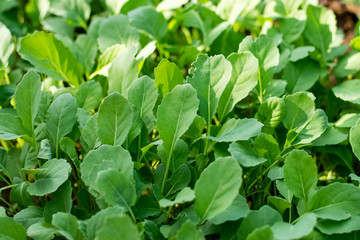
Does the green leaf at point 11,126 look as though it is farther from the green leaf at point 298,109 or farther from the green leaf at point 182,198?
the green leaf at point 298,109

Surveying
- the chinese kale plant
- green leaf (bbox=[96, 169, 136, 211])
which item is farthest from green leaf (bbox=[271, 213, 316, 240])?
green leaf (bbox=[96, 169, 136, 211])

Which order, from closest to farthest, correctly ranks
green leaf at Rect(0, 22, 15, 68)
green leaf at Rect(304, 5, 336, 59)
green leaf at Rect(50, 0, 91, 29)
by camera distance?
1. green leaf at Rect(0, 22, 15, 68)
2. green leaf at Rect(304, 5, 336, 59)
3. green leaf at Rect(50, 0, 91, 29)

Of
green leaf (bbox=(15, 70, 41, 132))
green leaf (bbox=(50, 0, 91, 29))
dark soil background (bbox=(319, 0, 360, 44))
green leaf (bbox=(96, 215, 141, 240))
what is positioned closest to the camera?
green leaf (bbox=(96, 215, 141, 240))

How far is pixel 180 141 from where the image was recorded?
27.4 inches

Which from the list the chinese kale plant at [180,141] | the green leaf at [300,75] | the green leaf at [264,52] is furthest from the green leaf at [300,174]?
the green leaf at [300,75]

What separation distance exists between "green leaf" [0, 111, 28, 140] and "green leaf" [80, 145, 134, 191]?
0.17m

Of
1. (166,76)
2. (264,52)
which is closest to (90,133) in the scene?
(166,76)

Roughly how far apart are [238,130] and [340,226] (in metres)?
0.21

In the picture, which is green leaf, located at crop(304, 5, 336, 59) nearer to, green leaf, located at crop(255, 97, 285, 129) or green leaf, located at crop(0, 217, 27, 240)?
green leaf, located at crop(255, 97, 285, 129)

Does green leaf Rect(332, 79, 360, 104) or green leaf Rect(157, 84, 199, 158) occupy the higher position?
green leaf Rect(157, 84, 199, 158)

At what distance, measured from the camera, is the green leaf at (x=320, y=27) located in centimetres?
102

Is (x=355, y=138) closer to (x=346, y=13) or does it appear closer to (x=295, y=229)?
(x=295, y=229)

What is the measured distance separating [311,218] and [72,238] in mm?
336

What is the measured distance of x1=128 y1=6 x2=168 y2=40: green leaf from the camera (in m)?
0.98
